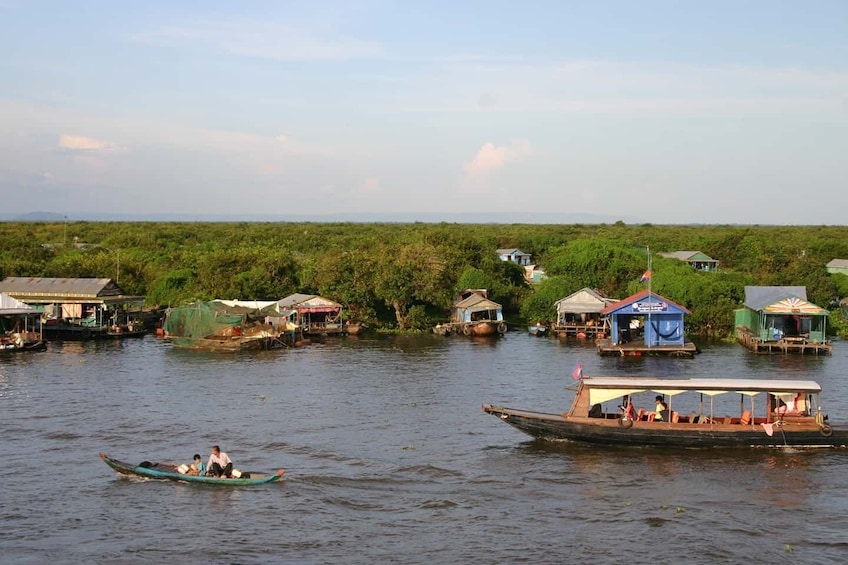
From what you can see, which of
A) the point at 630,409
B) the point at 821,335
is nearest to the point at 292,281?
the point at 821,335

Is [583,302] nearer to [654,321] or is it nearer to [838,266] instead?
[654,321]

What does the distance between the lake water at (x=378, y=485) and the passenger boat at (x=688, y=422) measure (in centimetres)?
40

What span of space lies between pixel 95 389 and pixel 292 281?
25945mm

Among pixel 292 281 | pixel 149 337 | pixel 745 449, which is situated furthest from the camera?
pixel 292 281

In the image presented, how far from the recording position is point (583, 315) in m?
57.3

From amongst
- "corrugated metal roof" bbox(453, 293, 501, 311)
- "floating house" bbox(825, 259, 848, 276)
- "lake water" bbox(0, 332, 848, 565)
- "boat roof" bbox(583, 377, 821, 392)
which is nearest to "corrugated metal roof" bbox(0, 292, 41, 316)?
"lake water" bbox(0, 332, 848, 565)

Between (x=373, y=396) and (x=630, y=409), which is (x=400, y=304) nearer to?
(x=373, y=396)

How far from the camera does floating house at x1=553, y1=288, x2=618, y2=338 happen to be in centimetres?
5600

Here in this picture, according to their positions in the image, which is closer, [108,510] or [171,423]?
[108,510]

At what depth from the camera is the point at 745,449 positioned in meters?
27.3

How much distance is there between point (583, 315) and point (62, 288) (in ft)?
100

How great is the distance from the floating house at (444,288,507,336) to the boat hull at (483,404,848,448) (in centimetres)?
2872

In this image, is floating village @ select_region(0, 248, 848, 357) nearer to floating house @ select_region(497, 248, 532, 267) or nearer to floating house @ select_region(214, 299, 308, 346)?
floating house @ select_region(214, 299, 308, 346)

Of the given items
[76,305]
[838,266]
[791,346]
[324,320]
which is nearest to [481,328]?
[324,320]
